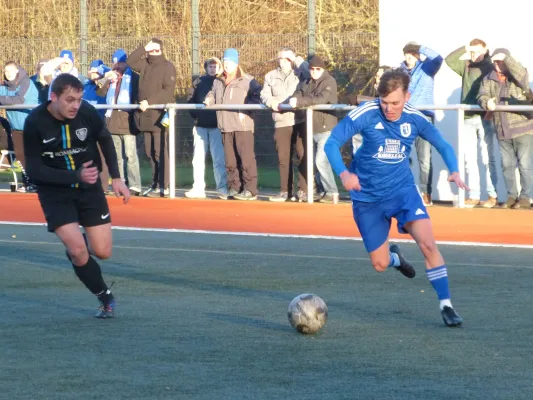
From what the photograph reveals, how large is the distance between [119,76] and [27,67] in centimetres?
510

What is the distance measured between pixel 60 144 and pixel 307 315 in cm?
225

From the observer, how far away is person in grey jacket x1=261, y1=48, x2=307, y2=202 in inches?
645

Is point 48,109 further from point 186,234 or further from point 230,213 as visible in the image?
point 230,213

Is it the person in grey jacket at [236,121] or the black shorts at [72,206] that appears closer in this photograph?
the black shorts at [72,206]

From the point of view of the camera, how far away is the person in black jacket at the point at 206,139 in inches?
→ 681

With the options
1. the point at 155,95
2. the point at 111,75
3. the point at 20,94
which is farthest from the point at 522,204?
the point at 20,94

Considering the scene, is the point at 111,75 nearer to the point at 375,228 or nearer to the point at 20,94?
the point at 20,94

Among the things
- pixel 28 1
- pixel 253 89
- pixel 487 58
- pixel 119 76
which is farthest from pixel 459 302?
pixel 28 1

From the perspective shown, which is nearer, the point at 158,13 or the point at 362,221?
the point at 362,221

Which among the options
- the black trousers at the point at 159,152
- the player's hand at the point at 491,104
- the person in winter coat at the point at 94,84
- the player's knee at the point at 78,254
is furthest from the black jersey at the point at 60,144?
the person in winter coat at the point at 94,84

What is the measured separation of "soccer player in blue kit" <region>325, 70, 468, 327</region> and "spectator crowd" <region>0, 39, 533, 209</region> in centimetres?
645

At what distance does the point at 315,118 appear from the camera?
16.3m

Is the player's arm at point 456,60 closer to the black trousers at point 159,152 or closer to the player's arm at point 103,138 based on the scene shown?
the black trousers at point 159,152

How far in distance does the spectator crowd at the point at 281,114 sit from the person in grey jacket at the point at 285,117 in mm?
14
